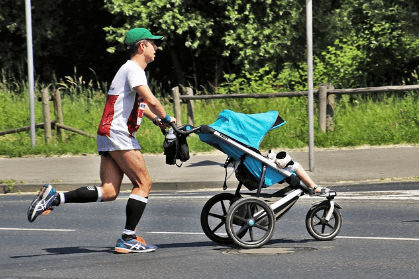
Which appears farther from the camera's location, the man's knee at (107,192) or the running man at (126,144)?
the man's knee at (107,192)

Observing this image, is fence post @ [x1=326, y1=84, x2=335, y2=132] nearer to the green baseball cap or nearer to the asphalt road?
the asphalt road

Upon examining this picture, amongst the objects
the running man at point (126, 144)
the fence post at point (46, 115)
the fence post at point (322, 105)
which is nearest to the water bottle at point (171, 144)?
the running man at point (126, 144)

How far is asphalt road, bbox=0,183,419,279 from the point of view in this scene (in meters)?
6.56

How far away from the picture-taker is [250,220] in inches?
292

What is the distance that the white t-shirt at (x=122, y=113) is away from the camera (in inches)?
283

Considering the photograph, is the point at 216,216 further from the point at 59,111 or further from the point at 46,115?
the point at 59,111

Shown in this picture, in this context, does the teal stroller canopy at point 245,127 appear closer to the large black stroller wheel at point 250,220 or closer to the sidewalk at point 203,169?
the large black stroller wheel at point 250,220

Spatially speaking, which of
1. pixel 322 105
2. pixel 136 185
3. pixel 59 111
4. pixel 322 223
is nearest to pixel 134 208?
pixel 136 185

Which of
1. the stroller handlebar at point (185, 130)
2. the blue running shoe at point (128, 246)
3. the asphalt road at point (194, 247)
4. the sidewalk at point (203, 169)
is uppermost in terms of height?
the stroller handlebar at point (185, 130)

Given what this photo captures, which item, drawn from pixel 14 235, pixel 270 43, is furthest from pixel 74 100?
pixel 14 235

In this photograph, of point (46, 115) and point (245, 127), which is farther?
point (46, 115)

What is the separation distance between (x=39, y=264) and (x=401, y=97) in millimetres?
12976

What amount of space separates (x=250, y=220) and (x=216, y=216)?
55 centimetres

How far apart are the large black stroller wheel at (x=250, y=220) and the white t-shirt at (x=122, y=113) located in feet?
3.51
